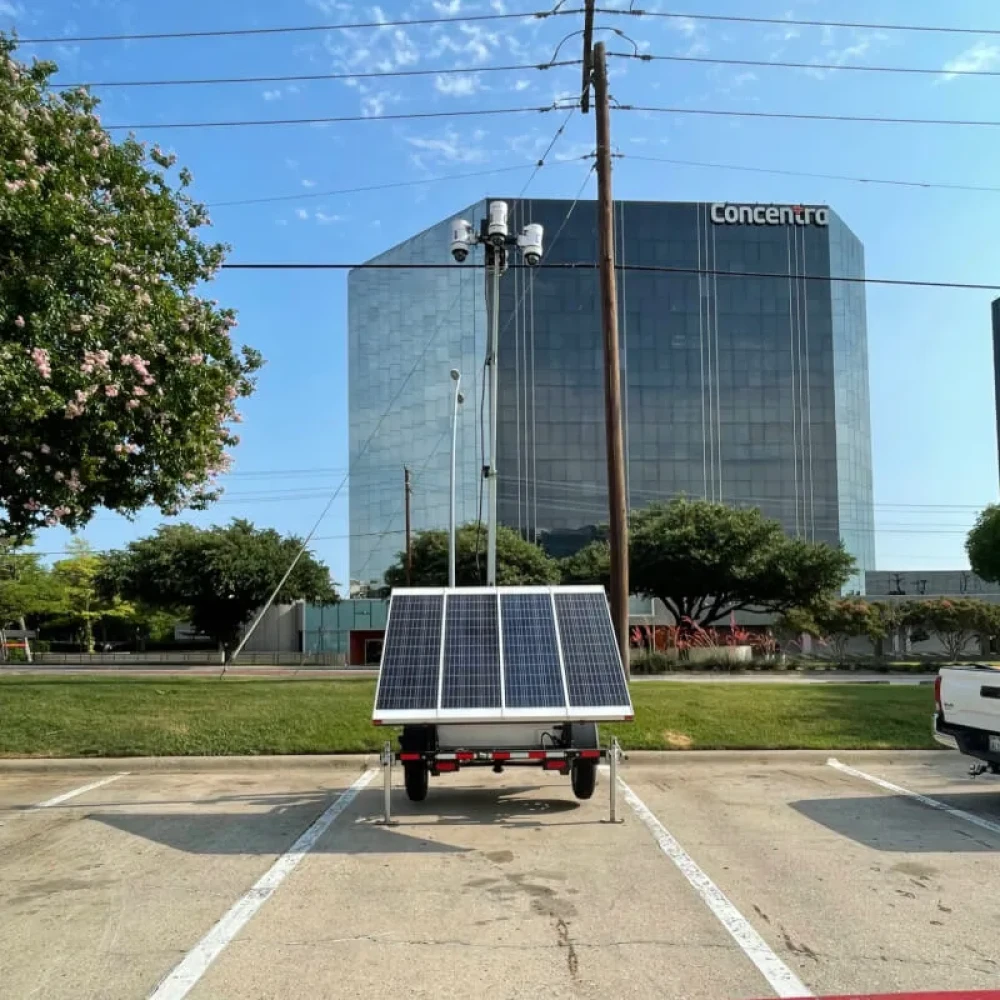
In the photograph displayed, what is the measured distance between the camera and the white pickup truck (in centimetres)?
884

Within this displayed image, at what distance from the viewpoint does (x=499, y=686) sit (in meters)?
8.76

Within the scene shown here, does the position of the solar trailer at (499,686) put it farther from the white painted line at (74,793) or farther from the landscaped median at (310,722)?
the white painted line at (74,793)

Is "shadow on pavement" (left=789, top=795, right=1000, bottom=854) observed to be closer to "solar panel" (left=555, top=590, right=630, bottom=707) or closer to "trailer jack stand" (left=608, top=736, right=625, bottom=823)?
"trailer jack stand" (left=608, top=736, right=625, bottom=823)

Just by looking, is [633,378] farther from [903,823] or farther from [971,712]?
[903,823]

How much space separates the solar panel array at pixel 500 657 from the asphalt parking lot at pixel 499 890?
3.62 feet

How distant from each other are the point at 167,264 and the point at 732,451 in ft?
248

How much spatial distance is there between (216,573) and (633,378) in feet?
146

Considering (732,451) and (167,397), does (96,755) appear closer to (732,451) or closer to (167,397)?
(167,397)

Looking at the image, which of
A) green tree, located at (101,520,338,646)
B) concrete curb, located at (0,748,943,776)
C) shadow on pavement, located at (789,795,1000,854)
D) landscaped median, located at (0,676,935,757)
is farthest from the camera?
green tree, located at (101,520,338,646)

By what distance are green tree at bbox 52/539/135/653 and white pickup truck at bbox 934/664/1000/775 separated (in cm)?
5871

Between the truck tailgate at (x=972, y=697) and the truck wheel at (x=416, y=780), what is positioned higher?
the truck tailgate at (x=972, y=697)

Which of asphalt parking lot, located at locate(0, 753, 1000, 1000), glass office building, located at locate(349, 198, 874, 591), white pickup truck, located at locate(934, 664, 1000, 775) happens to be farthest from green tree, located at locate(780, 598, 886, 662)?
white pickup truck, located at locate(934, 664, 1000, 775)

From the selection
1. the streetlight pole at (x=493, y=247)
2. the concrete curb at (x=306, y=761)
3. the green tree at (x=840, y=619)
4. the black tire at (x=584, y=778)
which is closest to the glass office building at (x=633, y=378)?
the green tree at (x=840, y=619)

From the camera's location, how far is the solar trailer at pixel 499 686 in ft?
27.8
